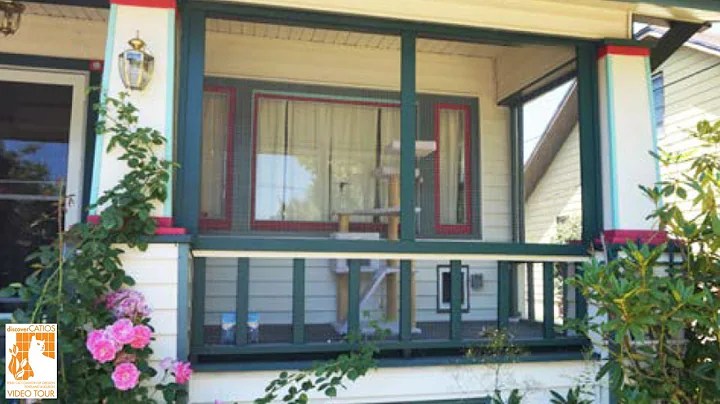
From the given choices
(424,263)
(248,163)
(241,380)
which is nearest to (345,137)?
(248,163)

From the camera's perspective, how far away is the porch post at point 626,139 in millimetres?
3629

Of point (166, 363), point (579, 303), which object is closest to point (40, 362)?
point (166, 363)

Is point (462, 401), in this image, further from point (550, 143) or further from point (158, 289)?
point (550, 143)

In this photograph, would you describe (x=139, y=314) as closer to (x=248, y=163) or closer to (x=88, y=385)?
(x=88, y=385)

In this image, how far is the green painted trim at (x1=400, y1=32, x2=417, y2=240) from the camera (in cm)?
349

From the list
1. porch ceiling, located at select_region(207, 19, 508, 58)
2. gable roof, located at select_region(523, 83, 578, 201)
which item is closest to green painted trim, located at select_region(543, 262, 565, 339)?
gable roof, located at select_region(523, 83, 578, 201)

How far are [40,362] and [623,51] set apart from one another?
149 inches

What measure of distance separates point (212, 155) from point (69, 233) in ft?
→ 5.42

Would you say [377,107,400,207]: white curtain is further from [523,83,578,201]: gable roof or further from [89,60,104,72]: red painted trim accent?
[89,60,104,72]: red painted trim accent

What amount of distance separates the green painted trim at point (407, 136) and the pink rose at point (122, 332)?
5.43 ft

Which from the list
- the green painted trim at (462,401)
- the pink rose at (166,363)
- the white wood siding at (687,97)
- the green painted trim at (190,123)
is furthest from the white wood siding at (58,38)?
the white wood siding at (687,97)

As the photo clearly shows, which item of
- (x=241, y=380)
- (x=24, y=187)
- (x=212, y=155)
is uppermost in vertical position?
(x=212, y=155)

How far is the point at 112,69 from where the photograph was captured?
297 cm

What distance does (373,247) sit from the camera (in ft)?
11.1
